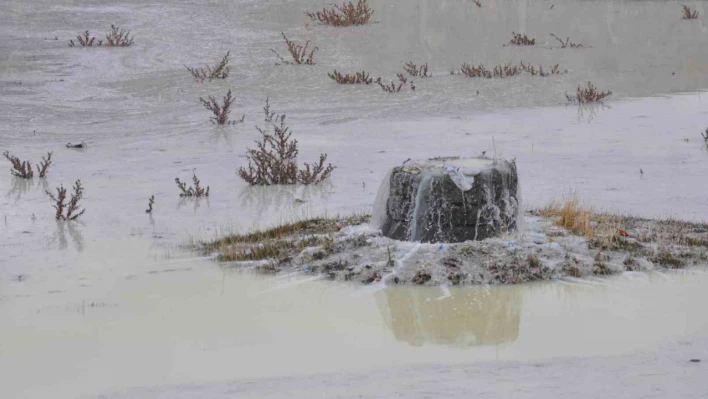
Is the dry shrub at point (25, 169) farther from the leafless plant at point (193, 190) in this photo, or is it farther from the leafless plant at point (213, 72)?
the leafless plant at point (213, 72)

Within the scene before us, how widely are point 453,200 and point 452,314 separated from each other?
1.18 m

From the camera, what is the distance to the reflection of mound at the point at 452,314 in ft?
20.5

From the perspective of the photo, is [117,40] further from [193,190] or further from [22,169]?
[193,190]

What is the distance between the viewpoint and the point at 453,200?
7.61m

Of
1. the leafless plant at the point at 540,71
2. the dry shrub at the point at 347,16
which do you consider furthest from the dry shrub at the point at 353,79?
the dry shrub at the point at 347,16

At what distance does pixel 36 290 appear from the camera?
23.7ft

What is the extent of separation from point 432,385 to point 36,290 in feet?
9.73

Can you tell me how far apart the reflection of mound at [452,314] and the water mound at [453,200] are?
2.21 ft

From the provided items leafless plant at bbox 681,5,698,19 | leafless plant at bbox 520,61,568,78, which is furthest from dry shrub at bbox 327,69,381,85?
leafless plant at bbox 681,5,698,19

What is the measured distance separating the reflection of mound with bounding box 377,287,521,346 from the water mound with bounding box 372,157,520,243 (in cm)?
67

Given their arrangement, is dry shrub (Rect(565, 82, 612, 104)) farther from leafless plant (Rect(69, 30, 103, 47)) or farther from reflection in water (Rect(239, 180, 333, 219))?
leafless plant (Rect(69, 30, 103, 47))

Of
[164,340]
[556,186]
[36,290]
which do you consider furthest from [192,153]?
[164,340]

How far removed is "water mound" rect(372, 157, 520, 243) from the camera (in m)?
7.58

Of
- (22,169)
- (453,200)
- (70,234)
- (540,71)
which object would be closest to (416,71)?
(540,71)
